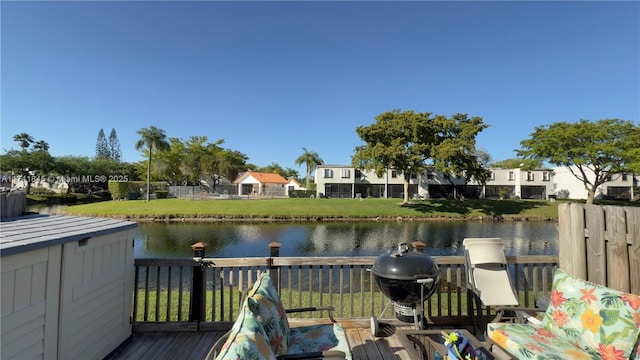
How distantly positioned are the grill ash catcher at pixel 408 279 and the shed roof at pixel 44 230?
2.55 m

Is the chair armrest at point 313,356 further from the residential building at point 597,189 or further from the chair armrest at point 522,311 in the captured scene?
the residential building at point 597,189

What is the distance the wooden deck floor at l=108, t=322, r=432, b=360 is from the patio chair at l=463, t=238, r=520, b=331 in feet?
3.41

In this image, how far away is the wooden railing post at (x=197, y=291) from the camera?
3076mm

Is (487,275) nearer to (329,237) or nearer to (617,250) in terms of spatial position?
(617,250)

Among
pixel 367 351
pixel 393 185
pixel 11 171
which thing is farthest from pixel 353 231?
pixel 11 171

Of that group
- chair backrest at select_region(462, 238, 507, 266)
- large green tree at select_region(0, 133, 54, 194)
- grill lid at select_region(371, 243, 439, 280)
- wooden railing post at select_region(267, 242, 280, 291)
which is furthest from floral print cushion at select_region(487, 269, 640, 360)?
large green tree at select_region(0, 133, 54, 194)

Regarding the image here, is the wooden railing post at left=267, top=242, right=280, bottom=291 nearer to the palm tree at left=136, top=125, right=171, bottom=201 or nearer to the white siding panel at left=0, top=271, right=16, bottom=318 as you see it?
the white siding panel at left=0, top=271, right=16, bottom=318

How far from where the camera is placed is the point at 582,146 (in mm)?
22500

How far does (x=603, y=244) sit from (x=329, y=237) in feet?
40.5

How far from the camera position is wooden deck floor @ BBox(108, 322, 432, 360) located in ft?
8.43

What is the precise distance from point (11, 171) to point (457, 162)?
49.3 meters

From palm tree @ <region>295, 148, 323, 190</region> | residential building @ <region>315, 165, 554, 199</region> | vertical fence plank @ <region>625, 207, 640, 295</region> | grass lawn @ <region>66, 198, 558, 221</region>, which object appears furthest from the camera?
palm tree @ <region>295, 148, 323, 190</region>

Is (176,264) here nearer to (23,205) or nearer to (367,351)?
(23,205)

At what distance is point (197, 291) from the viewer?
3.12 metres
